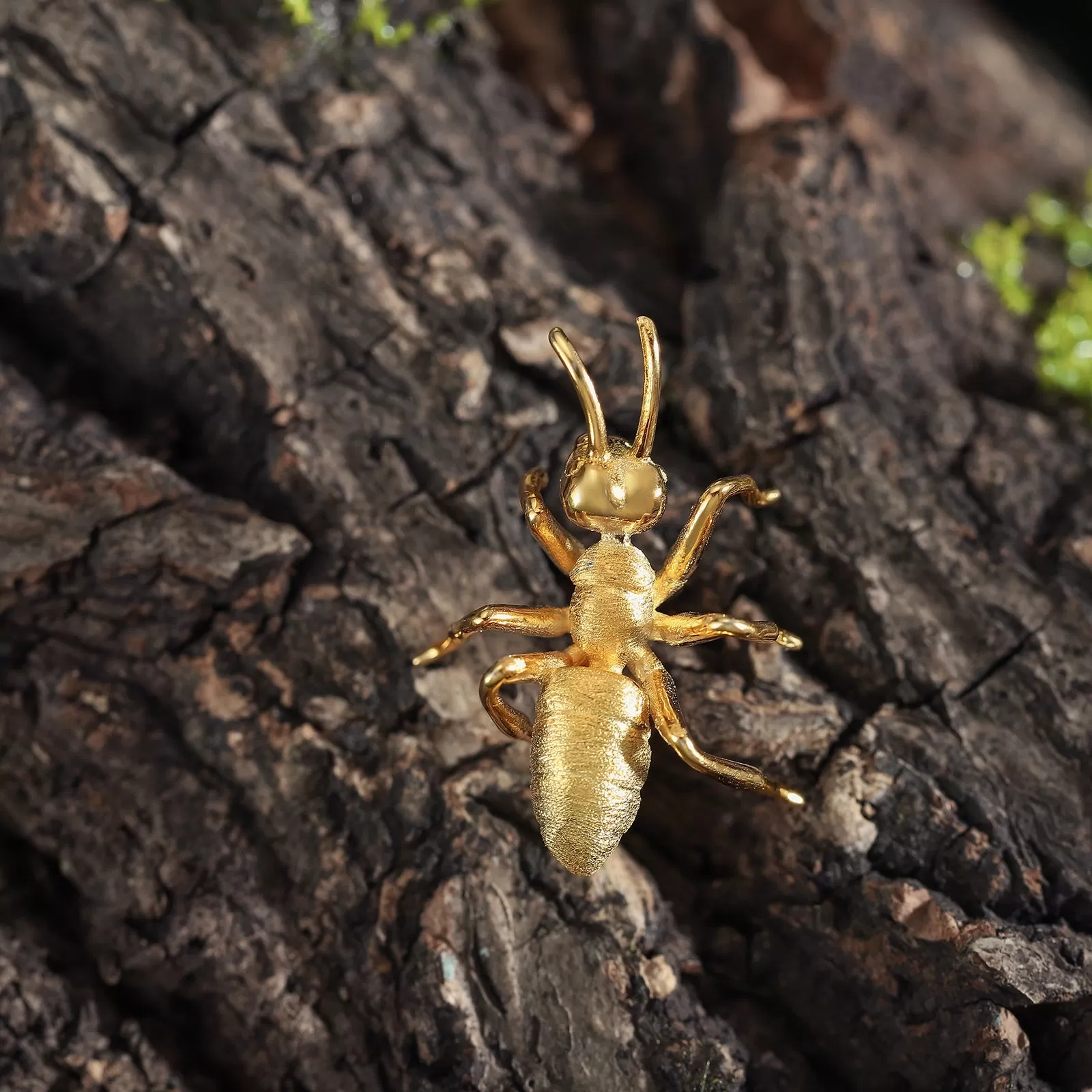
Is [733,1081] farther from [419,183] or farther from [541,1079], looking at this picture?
[419,183]

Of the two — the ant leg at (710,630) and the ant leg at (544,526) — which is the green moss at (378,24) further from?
the ant leg at (710,630)

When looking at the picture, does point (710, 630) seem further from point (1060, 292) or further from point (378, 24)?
point (378, 24)

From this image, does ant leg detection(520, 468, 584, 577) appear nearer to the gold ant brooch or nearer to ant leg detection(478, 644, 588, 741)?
the gold ant brooch

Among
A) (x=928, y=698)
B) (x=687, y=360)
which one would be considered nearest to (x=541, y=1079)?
(x=928, y=698)

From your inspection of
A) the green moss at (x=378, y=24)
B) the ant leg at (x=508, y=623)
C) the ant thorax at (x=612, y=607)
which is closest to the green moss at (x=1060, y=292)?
the ant thorax at (x=612, y=607)

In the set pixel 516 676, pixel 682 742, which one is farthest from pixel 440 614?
pixel 682 742

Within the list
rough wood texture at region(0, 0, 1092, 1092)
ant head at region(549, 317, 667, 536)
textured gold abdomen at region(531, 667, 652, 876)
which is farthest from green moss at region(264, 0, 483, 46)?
textured gold abdomen at region(531, 667, 652, 876)
